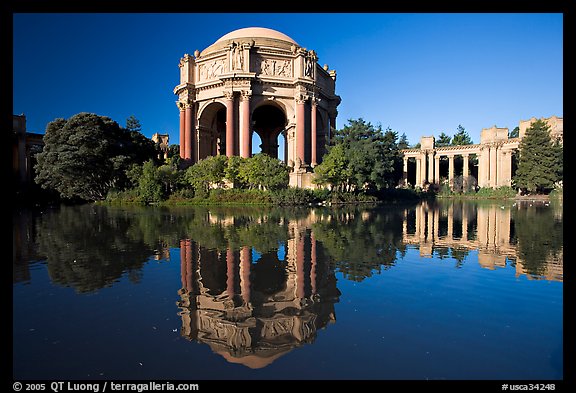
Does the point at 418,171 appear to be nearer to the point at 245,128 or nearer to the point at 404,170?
the point at 404,170

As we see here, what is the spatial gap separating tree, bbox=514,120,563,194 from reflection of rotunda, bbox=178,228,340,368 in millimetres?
49654

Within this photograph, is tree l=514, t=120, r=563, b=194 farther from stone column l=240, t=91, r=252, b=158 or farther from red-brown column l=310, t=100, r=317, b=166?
stone column l=240, t=91, r=252, b=158

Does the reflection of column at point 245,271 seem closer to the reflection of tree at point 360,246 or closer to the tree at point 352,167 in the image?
the reflection of tree at point 360,246

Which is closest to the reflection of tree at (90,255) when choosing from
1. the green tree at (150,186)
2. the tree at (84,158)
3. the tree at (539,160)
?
the green tree at (150,186)

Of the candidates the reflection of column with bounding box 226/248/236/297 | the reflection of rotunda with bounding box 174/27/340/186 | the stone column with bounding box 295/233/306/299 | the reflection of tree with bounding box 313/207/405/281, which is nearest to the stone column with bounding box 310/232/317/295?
the stone column with bounding box 295/233/306/299

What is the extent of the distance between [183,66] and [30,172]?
995 inches

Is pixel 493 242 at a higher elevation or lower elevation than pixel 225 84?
lower

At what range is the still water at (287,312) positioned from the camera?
3.56m

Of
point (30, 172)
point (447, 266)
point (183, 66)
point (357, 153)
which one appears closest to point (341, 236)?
point (447, 266)

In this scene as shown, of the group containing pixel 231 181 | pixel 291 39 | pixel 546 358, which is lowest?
pixel 546 358

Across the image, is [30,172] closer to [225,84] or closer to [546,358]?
[225,84]
